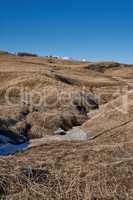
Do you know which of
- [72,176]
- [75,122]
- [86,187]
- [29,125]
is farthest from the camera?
[75,122]

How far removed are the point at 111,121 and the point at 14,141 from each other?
15.3 ft

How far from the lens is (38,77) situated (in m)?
32.5

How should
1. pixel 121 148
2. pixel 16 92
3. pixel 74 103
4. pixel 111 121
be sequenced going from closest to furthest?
pixel 121 148, pixel 111 121, pixel 74 103, pixel 16 92

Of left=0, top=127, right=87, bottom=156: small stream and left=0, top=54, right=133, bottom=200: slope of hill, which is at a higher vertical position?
left=0, top=54, right=133, bottom=200: slope of hill

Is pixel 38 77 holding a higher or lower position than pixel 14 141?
higher

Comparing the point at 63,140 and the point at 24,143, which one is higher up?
the point at 63,140

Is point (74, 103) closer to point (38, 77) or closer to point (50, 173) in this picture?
point (38, 77)

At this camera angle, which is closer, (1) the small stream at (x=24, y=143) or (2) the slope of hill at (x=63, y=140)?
(2) the slope of hill at (x=63, y=140)

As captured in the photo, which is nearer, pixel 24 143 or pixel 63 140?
pixel 63 140

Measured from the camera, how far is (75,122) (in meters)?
20.6

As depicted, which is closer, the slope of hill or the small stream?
the slope of hill

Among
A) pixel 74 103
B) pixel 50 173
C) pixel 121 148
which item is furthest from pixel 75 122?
pixel 50 173

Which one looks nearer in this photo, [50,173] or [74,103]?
[50,173]

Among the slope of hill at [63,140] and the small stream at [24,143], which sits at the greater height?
the slope of hill at [63,140]
